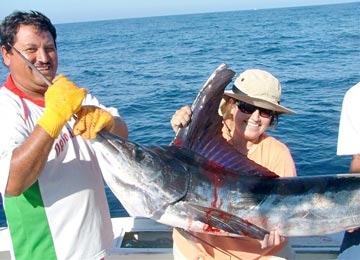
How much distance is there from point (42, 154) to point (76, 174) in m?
0.42

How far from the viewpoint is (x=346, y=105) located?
252 cm

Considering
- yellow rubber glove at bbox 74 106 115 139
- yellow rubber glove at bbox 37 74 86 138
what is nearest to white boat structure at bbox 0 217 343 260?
yellow rubber glove at bbox 74 106 115 139

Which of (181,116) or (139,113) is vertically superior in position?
(181,116)

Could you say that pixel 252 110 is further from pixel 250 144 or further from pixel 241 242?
pixel 241 242

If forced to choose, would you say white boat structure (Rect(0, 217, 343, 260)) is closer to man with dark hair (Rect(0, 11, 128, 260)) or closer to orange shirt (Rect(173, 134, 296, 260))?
orange shirt (Rect(173, 134, 296, 260))

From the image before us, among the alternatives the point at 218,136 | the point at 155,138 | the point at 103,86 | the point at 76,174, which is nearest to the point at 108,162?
the point at 76,174

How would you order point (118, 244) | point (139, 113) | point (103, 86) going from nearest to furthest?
point (118, 244) < point (139, 113) < point (103, 86)

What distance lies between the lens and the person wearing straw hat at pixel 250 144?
8.16 ft

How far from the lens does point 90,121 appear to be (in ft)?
6.52

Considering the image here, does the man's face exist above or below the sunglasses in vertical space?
above

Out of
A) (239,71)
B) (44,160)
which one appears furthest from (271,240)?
(239,71)

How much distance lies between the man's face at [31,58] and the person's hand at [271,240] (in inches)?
54.7

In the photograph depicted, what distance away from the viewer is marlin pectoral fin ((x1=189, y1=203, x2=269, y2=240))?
7.35ft

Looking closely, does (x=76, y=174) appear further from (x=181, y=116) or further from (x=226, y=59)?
(x=226, y=59)
